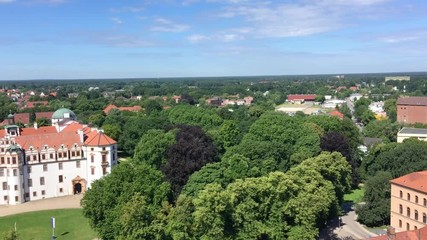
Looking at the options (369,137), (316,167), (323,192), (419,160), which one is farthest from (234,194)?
(369,137)

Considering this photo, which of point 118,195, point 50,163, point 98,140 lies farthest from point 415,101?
point 118,195

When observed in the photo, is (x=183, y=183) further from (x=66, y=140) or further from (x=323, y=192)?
(x=66, y=140)

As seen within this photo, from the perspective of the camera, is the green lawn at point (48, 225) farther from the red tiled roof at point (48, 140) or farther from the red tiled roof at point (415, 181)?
the red tiled roof at point (415, 181)

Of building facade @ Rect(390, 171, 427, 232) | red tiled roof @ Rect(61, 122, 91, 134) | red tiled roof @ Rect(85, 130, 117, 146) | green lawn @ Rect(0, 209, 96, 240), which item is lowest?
green lawn @ Rect(0, 209, 96, 240)

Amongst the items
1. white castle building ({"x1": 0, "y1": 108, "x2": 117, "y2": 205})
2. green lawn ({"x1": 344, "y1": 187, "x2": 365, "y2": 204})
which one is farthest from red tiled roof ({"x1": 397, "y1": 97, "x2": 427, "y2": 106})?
white castle building ({"x1": 0, "y1": 108, "x2": 117, "y2": 205})

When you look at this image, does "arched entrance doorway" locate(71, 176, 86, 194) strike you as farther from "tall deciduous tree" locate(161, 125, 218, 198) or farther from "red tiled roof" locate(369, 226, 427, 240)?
"red tiled roof" locate(369, 226, 427, 240)

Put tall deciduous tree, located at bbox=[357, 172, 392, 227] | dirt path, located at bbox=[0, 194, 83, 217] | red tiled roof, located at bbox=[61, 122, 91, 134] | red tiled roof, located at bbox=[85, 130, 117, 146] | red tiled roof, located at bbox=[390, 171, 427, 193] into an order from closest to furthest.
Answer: red tiled roof, located at bbox=[390, 171, 427, 193] → tall deciduous tree, located at bbox=[357, 172, 392, 227] → dirt path, located at bbox=[0, 194, 83, 217] → red tiled roof, located at bbox=[85, 130, 117, 146] → red tiled roof, located at bbox=[61, 122, 91, 134]

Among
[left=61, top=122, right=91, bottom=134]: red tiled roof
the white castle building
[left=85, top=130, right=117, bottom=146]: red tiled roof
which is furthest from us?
[left=61, top=122, right=91, bottom=134]: red tiled roof

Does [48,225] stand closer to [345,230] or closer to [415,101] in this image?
[345,230]
